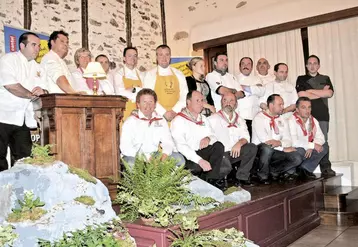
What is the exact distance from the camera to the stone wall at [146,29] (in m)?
7.55

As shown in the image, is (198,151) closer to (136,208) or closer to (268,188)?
(268,188)

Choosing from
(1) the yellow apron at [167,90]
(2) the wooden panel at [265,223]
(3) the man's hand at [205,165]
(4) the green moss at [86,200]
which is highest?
(1) the yellow apron at [167,90]

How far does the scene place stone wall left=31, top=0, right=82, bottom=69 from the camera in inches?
233

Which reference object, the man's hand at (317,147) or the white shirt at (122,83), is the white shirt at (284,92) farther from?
the white shirt at (122,83)

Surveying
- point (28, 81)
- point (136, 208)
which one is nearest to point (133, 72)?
point (28, 81)

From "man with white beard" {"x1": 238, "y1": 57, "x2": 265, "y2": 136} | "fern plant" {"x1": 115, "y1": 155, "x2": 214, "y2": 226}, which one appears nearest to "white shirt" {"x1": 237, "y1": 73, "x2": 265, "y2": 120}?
"man with white beard" {"x1": 238, "y1": 57, "x2": 265, "y2": 136}

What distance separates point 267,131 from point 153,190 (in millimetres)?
2808

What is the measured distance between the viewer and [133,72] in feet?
16.1

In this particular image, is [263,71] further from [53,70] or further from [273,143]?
[53,70]

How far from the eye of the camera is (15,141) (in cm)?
379

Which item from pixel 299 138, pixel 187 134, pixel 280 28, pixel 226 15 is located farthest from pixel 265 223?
pixel 226 15

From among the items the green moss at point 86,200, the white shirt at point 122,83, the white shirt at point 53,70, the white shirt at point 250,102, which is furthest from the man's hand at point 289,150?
the green moss at point 86,200

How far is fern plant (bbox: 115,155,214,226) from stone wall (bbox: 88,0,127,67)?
440cm

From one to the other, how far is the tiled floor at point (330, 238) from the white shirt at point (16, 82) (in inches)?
113
